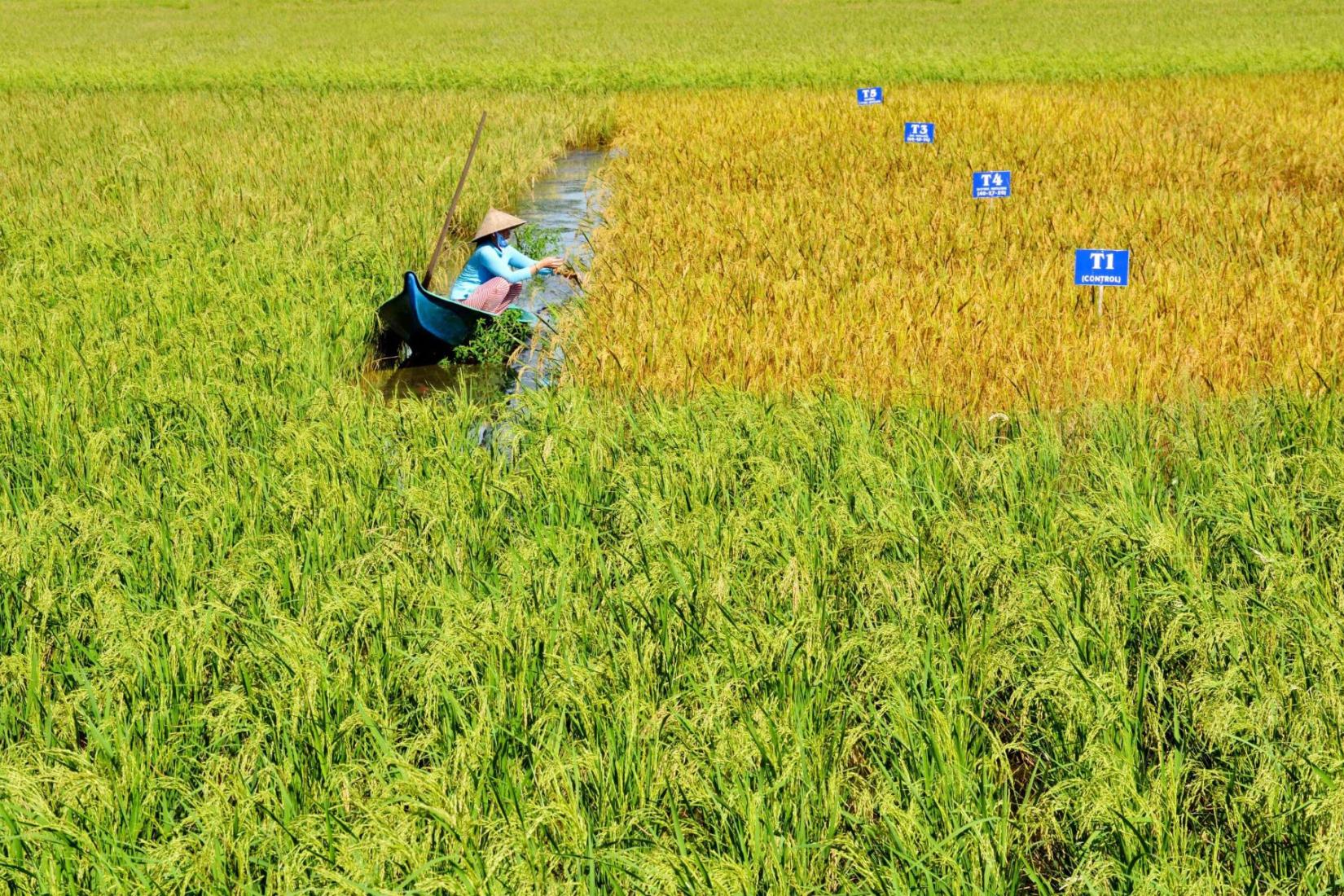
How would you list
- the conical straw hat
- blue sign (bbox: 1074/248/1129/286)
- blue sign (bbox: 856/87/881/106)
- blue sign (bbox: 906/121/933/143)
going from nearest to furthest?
blue sign (bbox: 1074/248/1129/286)
the conical straw hat
blue sign (bbox: 906/121/933/143)
blue sign (bbox: 856/87/881/106)

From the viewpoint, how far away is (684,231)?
7.78m

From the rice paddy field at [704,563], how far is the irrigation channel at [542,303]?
0.90ft

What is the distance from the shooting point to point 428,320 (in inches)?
232

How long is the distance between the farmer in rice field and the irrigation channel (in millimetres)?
231

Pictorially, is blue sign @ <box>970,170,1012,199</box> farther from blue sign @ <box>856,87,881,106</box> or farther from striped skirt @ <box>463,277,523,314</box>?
blue sign @ <box>856,87,881,106</box>

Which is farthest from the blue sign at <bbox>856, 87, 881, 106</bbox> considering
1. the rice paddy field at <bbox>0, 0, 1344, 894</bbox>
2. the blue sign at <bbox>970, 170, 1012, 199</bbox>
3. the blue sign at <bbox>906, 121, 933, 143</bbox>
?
the blue sign at <bbox>970, 170, 1012, 199</bbox>

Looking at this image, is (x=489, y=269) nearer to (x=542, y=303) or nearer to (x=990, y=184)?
(x=542, y=303)

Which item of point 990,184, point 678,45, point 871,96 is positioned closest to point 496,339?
point 990,184

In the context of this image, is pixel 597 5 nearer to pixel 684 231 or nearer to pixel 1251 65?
pixel 1251 65

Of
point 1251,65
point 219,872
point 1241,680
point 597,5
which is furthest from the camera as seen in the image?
point 597,5

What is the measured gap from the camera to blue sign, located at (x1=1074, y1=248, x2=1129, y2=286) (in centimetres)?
520

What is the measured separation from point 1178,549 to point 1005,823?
43.0 inches

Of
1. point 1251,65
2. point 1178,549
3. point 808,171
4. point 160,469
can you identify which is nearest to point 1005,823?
point 1178,549

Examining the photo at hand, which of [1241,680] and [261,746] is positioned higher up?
[1241,680]
